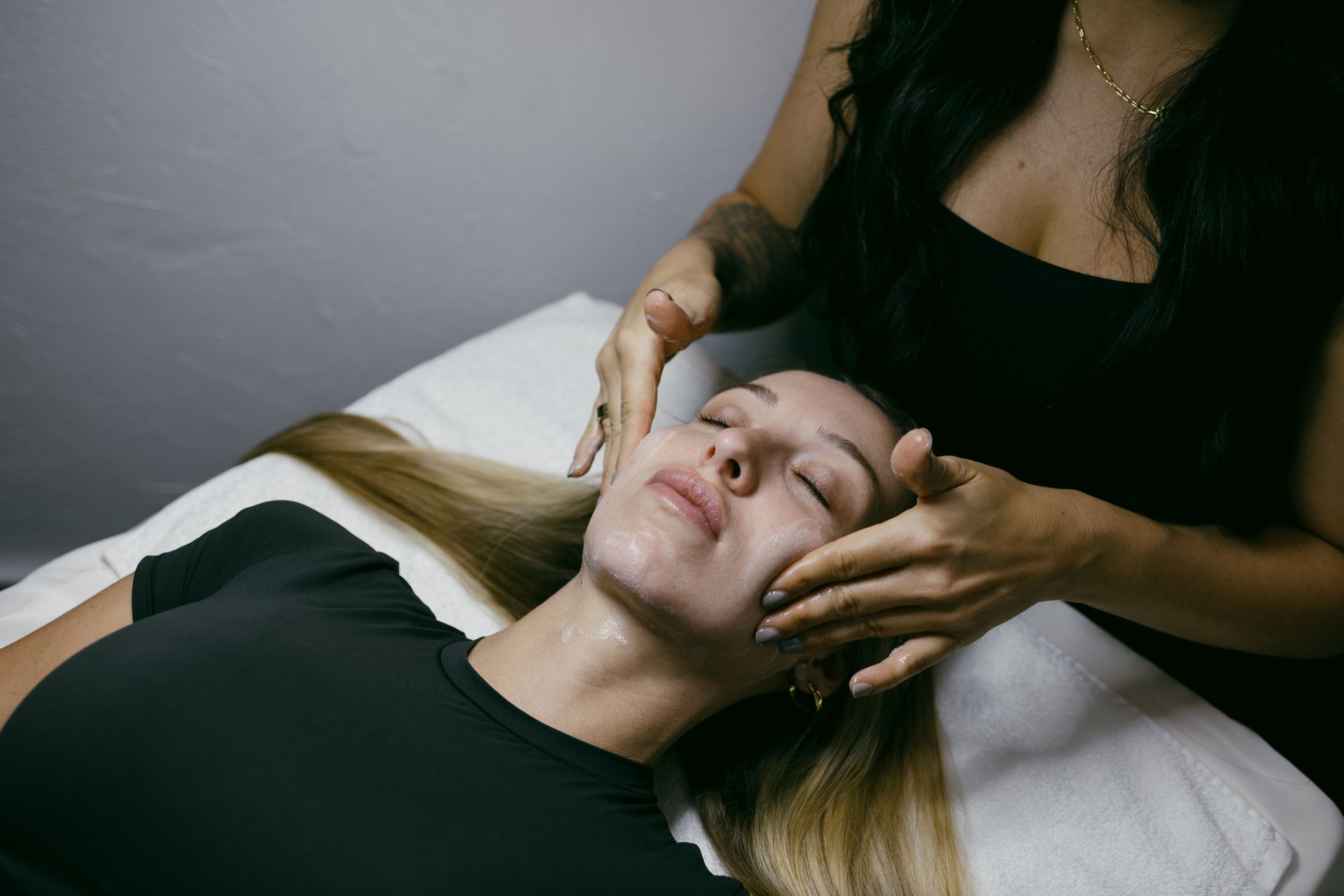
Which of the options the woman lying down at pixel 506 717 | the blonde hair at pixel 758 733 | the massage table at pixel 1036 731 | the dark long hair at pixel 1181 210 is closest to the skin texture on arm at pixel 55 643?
the woman lying down at pixel 506 717

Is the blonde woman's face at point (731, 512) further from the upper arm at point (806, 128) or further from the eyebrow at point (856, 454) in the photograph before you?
the upper arm at point (806, 128)

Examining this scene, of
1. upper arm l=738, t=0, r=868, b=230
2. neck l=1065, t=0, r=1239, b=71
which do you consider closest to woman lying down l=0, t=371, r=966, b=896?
upper arm l=738, t=0, r=868, b=230

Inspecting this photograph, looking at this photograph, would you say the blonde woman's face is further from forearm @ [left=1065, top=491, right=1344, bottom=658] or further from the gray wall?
the gray wall

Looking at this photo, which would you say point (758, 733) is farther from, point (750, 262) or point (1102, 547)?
point (750, 262)

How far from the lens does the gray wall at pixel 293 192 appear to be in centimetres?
→ 162

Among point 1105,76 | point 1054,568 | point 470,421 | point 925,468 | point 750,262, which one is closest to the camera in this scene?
point 925,468

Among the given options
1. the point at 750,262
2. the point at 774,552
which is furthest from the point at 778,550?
the point at 750,262

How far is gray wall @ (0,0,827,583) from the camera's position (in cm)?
162

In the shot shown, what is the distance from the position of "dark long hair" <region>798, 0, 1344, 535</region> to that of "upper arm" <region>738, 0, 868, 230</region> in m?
0.08

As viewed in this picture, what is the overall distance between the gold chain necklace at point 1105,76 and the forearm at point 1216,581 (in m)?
0.54

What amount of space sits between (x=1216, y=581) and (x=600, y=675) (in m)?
0.80

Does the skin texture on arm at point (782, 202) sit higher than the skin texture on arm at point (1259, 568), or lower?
higher

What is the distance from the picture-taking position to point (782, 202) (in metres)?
1.62

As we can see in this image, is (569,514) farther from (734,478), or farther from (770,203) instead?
(770,203)
